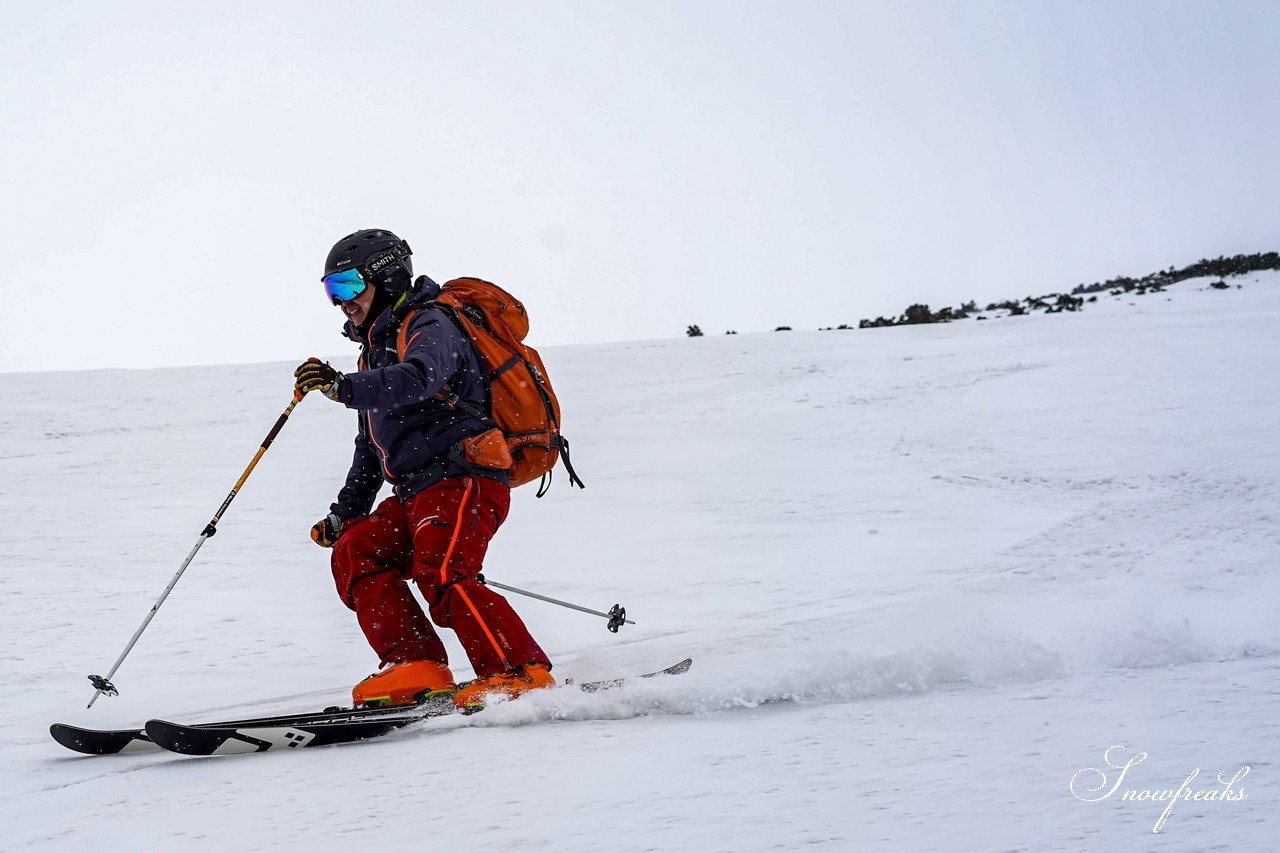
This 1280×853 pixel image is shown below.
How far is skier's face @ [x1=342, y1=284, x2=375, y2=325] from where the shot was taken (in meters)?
4.22

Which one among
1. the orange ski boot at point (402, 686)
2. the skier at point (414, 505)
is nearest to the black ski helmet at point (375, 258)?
the skier at point (414, 505)

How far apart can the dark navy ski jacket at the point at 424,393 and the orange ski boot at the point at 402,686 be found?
694 millimetres

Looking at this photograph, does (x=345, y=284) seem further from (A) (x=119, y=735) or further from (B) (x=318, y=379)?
(A) (x=119, y=735)

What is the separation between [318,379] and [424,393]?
37 centimetres

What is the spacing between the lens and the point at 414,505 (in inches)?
162

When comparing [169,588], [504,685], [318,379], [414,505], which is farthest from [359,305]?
[504,685]

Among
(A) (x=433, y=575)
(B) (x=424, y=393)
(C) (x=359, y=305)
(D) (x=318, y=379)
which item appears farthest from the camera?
(C) (x=359, y=305)

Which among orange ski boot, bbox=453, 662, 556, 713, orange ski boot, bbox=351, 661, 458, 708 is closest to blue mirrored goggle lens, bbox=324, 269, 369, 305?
orange ski boot, bbox=351, 661, 458, 708

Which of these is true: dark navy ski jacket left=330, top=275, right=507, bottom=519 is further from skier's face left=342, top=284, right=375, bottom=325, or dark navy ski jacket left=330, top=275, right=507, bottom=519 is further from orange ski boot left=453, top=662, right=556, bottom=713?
orange ski boot left=453, top=662, right=556, bottom=713

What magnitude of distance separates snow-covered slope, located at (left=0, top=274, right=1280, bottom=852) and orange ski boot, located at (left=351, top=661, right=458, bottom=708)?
0.47 m

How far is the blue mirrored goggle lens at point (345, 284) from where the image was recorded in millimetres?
4152

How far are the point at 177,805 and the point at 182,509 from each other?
708cm

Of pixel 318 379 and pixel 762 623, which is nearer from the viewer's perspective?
pixel 318 379

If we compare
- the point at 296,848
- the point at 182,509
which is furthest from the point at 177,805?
the point at 182,509
